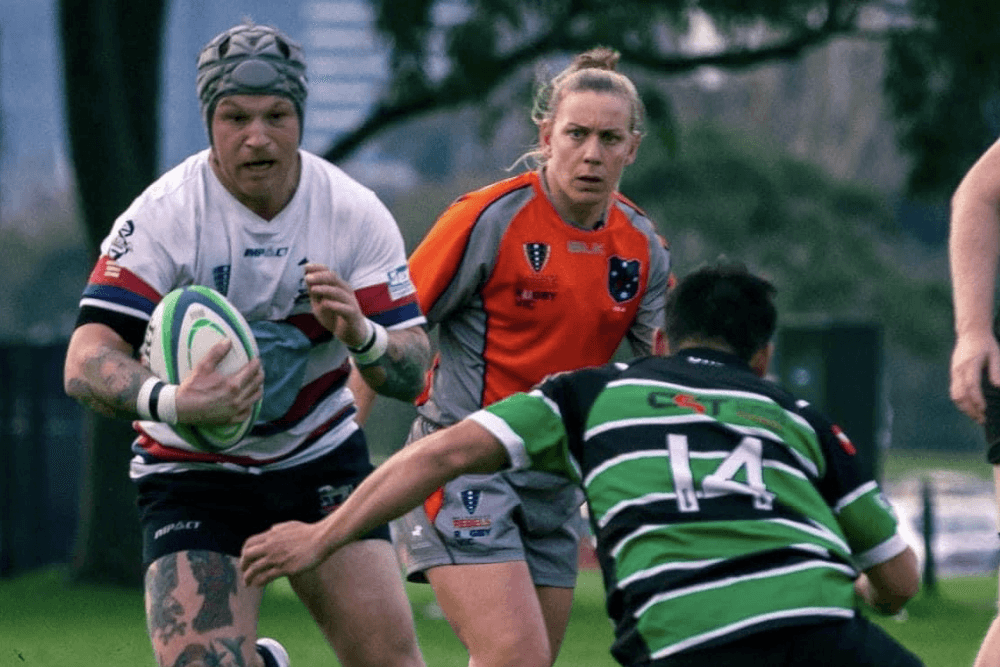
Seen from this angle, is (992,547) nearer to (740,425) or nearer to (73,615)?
(73,615)

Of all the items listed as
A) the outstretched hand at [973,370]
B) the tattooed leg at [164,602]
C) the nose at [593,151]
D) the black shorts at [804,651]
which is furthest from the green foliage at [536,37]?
the black shorts at [804,651]

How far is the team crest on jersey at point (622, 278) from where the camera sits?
6562 mm

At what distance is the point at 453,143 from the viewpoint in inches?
3127

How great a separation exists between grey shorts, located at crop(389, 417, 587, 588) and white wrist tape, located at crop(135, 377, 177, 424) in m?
1.11

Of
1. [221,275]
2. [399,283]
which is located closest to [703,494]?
[399,283]

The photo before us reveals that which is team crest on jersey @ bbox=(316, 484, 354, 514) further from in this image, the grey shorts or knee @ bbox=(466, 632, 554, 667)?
knee @ bbox=(466, 632, 554, 667)

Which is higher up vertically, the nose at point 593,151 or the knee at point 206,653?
the nose at point 593,151

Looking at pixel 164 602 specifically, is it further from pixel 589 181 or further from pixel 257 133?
pixel 589 181

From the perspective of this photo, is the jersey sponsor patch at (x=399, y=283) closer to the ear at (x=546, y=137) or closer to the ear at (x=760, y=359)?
the ear at (x=546, y=137)

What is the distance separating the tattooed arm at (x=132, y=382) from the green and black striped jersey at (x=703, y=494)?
0.98 meters

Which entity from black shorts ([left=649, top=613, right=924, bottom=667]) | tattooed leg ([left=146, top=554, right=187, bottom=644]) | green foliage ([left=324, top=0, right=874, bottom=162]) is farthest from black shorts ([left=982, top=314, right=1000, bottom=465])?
green foliage ([left=324, top=0, right=874, bottom=162])

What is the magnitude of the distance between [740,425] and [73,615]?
10.9 metres

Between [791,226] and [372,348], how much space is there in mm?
39283

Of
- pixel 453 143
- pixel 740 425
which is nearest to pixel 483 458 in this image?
pixel 740 425
